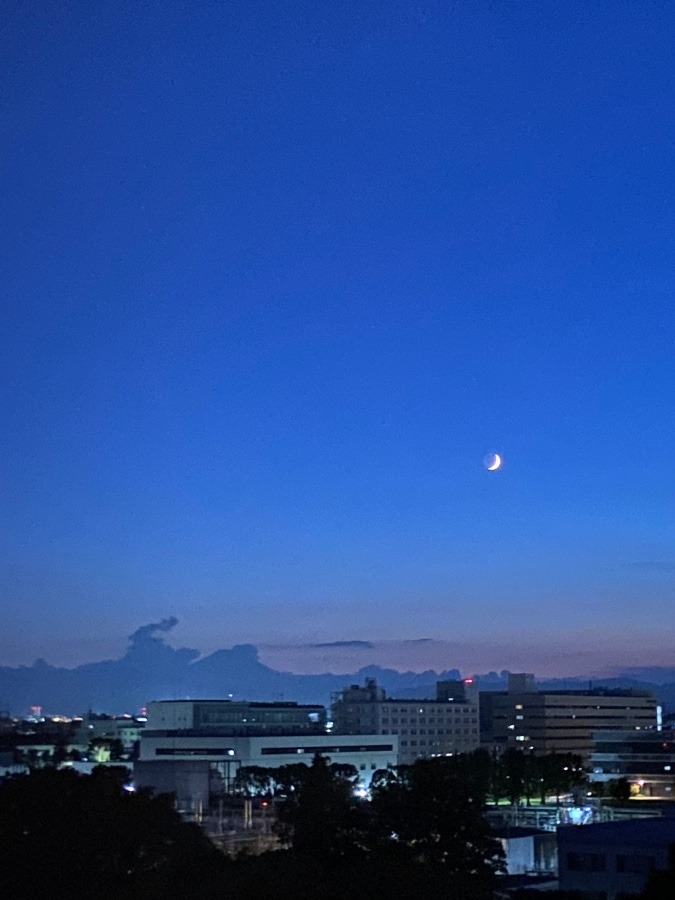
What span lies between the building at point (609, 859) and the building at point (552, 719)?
61616 mm

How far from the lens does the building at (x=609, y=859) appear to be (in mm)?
24219

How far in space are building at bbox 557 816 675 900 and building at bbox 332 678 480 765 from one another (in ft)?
180

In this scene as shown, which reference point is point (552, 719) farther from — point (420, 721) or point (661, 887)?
point (661, 887)

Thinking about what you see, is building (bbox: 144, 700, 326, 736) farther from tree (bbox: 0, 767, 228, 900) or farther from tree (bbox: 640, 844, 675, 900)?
tree (bbox: 0, 767, 228, 900)

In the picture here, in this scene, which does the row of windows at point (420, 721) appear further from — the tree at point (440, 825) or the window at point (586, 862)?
the tree at point (440, 825)

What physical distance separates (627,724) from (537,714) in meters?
7.49

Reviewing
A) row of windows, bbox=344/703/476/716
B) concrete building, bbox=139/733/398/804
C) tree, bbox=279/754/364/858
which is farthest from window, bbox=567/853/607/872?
row of windows, bbox=344/703/476/716

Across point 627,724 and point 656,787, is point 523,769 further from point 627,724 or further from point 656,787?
point 627,724

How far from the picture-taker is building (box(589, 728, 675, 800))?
5831 centimetres

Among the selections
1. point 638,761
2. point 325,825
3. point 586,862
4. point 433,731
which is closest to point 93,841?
point 325,825

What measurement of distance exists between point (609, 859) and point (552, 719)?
6414cm

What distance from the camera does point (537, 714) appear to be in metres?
87.7

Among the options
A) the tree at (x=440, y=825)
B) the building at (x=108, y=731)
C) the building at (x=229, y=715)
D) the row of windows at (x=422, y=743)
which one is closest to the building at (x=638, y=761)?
the row of windows at (x=422, y=743)

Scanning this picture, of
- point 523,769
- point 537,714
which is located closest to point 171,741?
point 523,769
